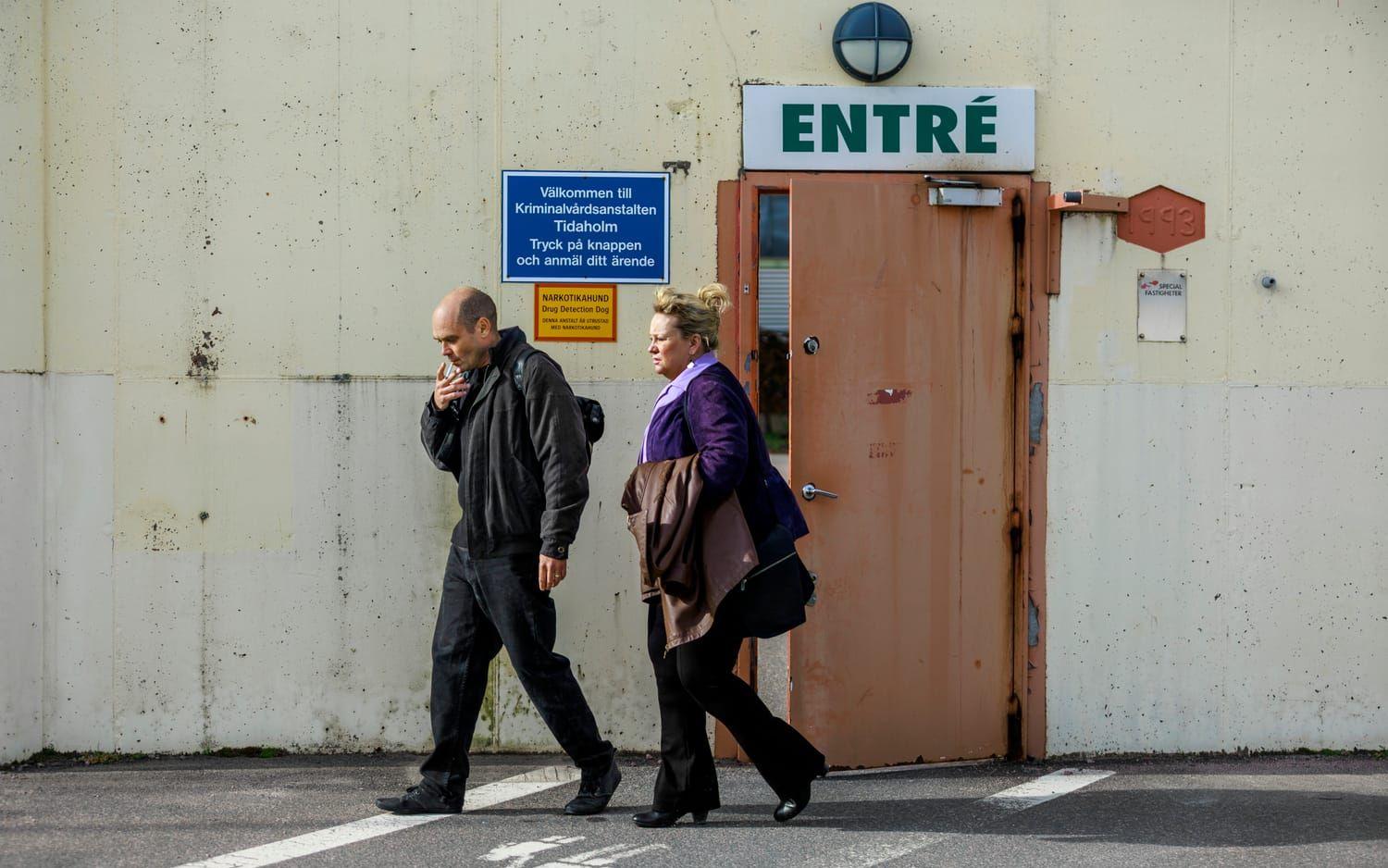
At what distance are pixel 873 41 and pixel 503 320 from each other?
1834 millimetres

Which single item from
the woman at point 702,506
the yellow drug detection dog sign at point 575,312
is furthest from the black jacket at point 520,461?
the yellow drug detection dog sign at point 575,312

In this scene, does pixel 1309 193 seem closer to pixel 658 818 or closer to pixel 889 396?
pixel 889 396

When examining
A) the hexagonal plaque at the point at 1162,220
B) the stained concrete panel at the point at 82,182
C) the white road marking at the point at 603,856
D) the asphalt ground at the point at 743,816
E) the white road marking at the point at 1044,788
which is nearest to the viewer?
the white road marking at the point at 603,856

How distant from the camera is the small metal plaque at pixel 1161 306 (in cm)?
617

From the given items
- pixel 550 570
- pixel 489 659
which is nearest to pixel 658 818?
pixel 489 659

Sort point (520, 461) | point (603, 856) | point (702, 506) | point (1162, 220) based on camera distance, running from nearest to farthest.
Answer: point (603, 856)
point (702, 506)
point (520, 461)
point (1162, 220)

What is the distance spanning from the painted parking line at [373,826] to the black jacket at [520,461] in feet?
3.07

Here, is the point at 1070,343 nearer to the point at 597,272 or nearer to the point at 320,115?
the point at 597,272

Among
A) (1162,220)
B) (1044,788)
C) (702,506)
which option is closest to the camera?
(702,506)

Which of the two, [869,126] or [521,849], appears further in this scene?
[869,126]

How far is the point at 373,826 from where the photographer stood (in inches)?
198

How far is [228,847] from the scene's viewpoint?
4785mm

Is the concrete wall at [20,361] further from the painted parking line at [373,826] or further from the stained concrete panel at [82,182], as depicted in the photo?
the painted parking line at [373,826]

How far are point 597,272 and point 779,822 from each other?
7.46 feet
